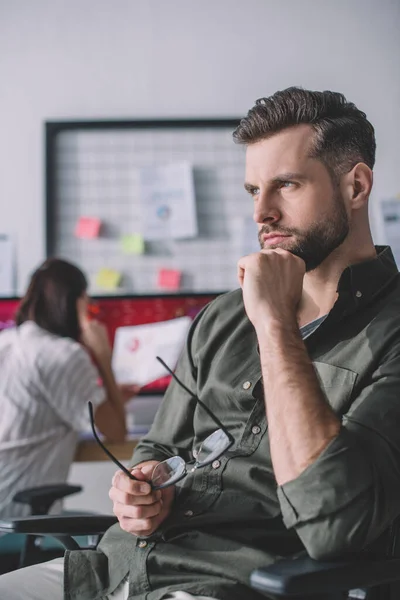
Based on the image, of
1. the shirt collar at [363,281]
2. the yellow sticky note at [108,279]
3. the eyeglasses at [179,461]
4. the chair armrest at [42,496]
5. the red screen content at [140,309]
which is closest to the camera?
the eyeglasses at [179,461]

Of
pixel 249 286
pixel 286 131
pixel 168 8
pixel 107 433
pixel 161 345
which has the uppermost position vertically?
pixel 168 8

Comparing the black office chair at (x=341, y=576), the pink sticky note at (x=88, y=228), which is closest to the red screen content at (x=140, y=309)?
the pink sticky note at (x=88, y=228)

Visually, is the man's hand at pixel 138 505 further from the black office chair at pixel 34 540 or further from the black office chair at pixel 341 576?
the black office chair at pixel 34 540

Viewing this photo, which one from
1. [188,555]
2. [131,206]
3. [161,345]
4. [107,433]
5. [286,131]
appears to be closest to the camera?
[188,555]

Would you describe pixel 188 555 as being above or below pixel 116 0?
below

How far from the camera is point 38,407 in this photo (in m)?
2.11

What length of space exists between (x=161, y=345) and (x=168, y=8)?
151 cm

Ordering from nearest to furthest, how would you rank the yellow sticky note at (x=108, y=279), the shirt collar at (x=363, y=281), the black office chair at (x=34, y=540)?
the shirt collar at (x=363, y=281), the black office chair at (x=34, y=540), the yellow sticky note at (x=108, y=279)

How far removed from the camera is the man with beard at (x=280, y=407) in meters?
0.96

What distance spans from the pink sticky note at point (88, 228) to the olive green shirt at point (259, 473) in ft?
6.10

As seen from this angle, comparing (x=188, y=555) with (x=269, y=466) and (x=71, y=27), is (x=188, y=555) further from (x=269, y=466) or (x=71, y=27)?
(x=71, y=27)

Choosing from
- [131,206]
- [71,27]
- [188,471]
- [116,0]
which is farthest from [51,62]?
[188,471]

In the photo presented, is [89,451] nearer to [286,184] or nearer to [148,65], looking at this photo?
[286,184]

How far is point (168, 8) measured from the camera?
Answer: 3.21 metres
